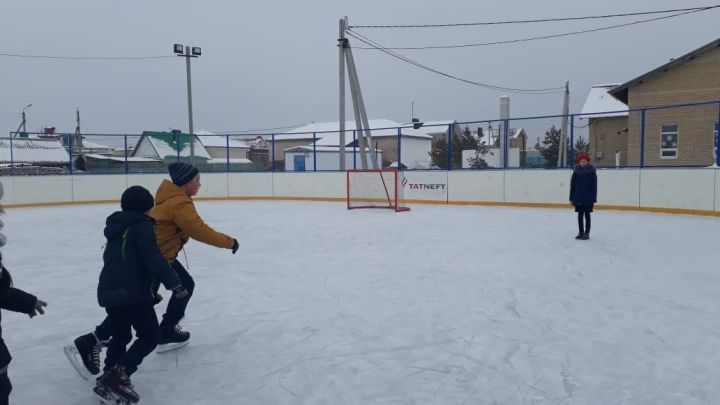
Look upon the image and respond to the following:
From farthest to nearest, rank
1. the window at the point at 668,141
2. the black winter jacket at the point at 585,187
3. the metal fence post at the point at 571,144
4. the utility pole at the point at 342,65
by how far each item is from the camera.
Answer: the window at the point at 668,141 < the utility pole at the point at 342,65 < the metal fence post at the point at 571,144 < the black winter jacket at the point at 585,187

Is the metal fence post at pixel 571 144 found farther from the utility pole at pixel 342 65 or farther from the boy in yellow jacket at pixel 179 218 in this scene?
the boy in yellow jacket at pixel 179 218

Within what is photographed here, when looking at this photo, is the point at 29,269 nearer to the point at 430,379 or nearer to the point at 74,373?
the point at 74,373

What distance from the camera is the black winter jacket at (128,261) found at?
2879mm

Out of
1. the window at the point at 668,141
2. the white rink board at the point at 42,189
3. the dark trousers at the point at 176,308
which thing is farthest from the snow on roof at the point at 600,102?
the dark trousers at the point at 176,308

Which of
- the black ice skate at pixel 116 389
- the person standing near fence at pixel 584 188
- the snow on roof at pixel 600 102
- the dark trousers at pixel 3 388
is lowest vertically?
the black ice skate at pixel 116 389

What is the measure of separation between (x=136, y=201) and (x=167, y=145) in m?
19.7

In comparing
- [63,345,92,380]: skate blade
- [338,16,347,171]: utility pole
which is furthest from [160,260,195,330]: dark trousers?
[338,16,347,171]: utility pole

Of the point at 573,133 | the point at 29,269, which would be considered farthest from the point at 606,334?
the point at 573,133

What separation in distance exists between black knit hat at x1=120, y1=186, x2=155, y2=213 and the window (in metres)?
21.0

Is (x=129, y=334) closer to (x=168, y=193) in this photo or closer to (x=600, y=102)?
(x=168, y=193)

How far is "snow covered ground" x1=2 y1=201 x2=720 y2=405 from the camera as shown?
3215 mm

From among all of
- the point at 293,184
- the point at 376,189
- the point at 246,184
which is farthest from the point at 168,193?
the point at 246,184

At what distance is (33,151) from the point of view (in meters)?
19.4

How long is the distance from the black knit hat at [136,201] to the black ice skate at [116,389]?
911mm
